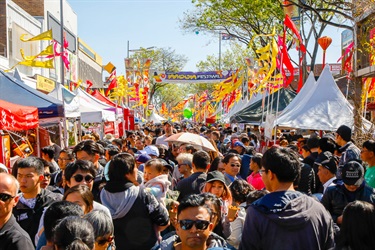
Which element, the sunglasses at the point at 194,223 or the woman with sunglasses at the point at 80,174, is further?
the woman with sunglasses at the point at 80,174

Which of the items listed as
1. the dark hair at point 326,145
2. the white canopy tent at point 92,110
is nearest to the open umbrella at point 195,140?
the dark hair at point 326,145

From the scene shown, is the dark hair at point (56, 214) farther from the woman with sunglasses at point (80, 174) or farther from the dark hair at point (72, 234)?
the woman with sunglasses at point (80, 174)

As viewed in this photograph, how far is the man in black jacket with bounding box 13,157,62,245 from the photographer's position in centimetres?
473

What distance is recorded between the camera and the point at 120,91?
2877 centimetres

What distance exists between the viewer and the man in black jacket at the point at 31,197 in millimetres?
4727

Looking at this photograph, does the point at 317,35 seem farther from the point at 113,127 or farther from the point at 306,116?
the point at 306,116

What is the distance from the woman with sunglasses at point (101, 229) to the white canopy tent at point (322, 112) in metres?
8.68

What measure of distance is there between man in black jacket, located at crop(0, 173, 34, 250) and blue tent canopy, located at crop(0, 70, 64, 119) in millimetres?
8243

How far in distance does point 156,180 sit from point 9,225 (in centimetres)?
235

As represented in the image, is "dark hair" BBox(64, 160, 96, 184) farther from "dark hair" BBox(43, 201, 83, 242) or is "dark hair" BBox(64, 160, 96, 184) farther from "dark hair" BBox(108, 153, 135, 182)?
"dark hair" BBox(43, 201, 83, 242)

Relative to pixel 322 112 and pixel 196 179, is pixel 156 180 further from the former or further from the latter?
pixel 322 112

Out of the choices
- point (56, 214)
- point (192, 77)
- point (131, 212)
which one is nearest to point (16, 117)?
point (131, 212)

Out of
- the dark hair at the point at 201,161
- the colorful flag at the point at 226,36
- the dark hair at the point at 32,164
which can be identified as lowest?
the dark hair at the point at 201,161

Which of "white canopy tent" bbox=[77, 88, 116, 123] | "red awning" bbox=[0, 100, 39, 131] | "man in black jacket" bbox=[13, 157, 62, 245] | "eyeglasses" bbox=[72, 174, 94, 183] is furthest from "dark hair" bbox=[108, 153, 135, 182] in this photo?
"white canopy tent" bbox=[77, 88, 116, 123]
